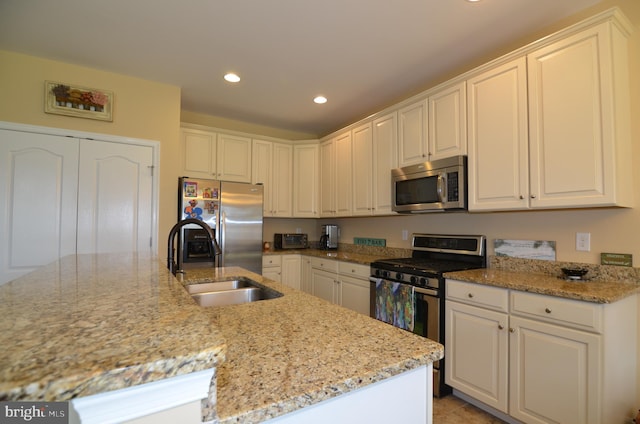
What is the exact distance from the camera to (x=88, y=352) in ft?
1.31

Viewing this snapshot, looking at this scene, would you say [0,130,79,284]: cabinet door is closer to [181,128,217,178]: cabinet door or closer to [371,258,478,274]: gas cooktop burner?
[181,128,217,178]: cabinet door

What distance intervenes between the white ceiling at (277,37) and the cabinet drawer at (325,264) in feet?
6.24

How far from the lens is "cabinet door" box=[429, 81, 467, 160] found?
2492 millimetres

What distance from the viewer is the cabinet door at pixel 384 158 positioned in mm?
3143

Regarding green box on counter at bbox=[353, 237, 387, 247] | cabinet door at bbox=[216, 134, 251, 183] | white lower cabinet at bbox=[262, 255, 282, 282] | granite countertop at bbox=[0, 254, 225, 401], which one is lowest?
white lower cabinet at bbox=[262, 255, 282, 282]

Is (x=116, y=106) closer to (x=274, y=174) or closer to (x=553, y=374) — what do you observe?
(x=274, y=174)

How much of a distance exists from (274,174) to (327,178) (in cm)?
75

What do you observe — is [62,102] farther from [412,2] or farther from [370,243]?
[370,243]

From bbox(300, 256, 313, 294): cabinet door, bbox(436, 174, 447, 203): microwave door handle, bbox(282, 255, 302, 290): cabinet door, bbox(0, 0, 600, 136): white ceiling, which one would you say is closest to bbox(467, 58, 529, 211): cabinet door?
bbox(436, 174, 447, 203): microwave door handle

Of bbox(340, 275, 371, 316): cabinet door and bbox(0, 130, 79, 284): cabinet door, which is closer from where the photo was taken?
bbox(0, 130, 79, 284): cabinet door

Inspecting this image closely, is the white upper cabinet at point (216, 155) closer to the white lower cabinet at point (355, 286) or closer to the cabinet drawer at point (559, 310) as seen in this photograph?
the white lower cabinet at point (355, 286)

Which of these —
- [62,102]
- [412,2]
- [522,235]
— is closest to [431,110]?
[412,2]

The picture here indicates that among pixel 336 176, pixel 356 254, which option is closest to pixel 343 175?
pixel 336 176

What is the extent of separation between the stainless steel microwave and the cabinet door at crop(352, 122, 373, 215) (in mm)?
396
